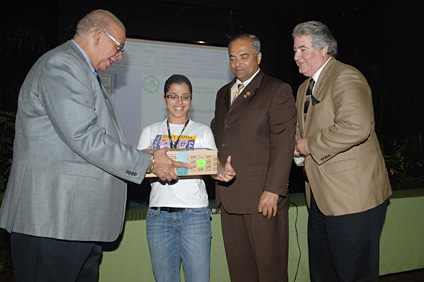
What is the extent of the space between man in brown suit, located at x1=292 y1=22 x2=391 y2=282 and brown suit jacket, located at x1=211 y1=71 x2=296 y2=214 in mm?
144

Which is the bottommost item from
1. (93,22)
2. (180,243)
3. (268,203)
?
(180,243)

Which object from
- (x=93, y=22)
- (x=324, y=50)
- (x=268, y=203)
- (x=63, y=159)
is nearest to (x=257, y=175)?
(x=268, y=203)

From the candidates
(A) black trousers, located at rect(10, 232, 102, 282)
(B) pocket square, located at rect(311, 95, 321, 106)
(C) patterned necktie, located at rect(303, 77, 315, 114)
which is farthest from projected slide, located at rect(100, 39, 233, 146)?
(A) black trousers, located at rect(10, 232, 102, 282)

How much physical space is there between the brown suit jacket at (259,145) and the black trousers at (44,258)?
84 centimetres

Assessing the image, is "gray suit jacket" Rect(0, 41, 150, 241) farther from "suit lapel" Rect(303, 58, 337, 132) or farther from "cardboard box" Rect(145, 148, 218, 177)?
"suit lapel" Rect(303, 58, 337, 132)

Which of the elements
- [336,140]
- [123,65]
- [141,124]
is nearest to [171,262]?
[336,140]

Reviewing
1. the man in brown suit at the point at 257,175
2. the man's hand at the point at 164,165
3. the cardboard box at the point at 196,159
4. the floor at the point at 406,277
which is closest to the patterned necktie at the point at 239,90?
the man in brown suit at the point at 257,175

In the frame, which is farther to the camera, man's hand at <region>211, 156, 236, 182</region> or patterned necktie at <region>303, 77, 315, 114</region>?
patterned necktie at <region>303, 77, 315, 114</region>

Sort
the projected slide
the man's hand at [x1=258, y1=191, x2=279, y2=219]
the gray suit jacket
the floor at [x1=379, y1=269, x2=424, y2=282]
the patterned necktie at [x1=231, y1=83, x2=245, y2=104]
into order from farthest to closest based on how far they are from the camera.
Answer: the projected slide, the floor at [x1=379, y1=269, x2=424, y2=282], the patterned necktie at [x1=231, y1=83, x2=245, y2=104], the man's hand at [x1=258, y1=191, x2=279, y2=219], the gray suit jacket

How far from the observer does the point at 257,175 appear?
5.85 ft

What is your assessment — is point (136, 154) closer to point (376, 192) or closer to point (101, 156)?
point (101, 156)

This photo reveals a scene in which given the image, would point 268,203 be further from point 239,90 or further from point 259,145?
point 239,90

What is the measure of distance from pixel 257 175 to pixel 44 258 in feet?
3.50

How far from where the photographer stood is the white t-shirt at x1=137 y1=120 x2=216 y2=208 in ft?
5.50
